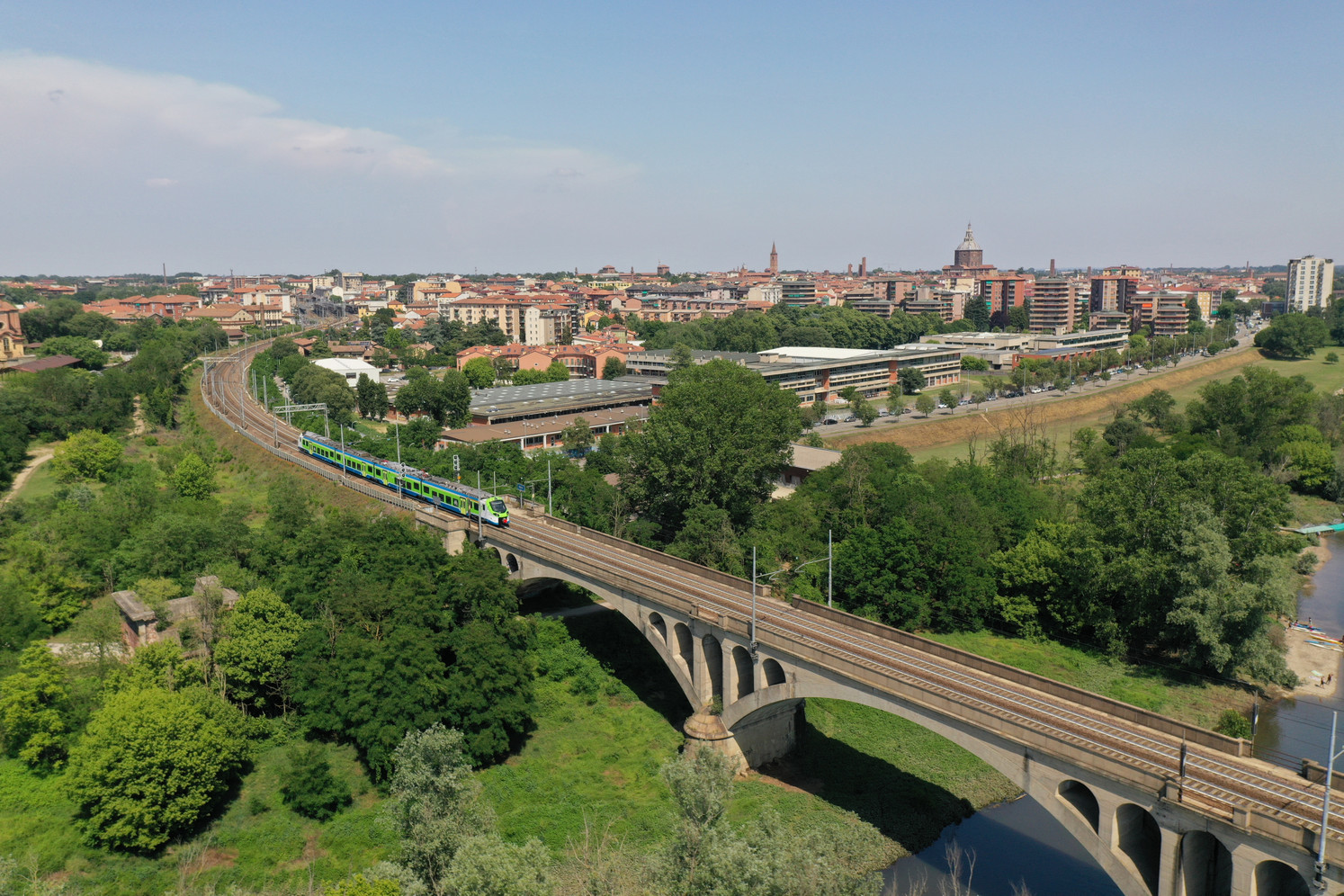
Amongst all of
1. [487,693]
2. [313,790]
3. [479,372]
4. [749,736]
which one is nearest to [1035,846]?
[749,736]

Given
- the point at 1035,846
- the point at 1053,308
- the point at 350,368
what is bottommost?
the point at 1035,846

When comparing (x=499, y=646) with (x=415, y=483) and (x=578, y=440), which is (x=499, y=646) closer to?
(x=415, y=483)

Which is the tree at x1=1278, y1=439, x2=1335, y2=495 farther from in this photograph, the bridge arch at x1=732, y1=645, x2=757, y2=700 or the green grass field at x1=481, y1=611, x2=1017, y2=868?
the bridge arch at x1=732, y1=645, x2=757, y2=700

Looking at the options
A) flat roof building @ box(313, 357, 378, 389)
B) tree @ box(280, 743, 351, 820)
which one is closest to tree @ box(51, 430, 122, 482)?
flat roof building @ box(313, 357, 378, 389)

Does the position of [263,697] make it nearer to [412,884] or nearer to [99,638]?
[99,638]

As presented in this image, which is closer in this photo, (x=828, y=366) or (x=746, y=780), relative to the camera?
(x=746, y=780)

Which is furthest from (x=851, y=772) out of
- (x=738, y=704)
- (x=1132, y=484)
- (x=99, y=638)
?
(x=99, y=638)

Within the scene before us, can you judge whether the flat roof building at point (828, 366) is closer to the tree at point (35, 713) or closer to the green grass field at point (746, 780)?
the green grass field at point (746, 780)
